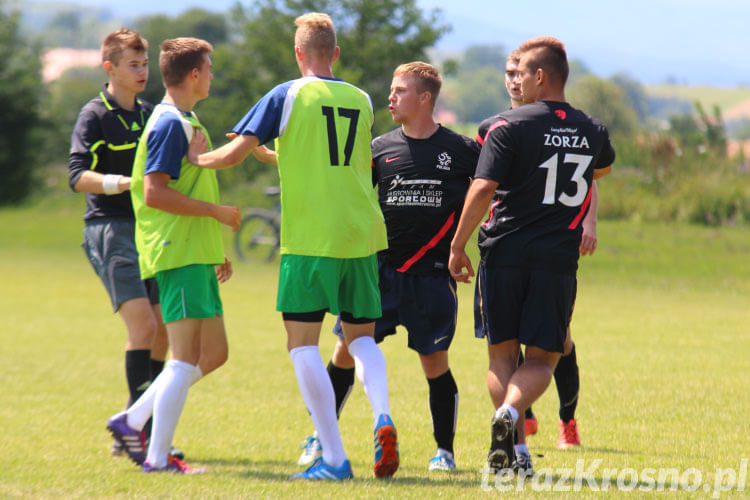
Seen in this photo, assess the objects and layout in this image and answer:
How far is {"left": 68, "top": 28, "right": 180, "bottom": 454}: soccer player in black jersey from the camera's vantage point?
559 centimetres

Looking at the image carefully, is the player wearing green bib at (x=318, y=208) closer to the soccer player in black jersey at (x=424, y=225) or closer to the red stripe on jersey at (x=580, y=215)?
the soccer player in black jersey at (x=424, y=225)

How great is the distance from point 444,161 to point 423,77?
1.60 feet

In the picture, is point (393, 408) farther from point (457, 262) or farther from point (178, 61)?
point (178, 61)

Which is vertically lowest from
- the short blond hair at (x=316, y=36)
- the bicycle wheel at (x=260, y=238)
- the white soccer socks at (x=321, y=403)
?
the bicycle wheel at (x=260, y=238)

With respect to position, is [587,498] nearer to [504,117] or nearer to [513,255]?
[513,255]

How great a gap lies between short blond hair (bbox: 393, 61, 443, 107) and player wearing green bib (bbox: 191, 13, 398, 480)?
0.64 m

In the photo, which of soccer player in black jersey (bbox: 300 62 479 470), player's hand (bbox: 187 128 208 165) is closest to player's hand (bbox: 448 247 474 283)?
soccer player in black jersey (bbox: 300 62 479 470)

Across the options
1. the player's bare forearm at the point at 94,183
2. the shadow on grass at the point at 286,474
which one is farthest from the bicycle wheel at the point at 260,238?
the shadow on grass at the point at 286,474

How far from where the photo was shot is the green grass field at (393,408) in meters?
4.60

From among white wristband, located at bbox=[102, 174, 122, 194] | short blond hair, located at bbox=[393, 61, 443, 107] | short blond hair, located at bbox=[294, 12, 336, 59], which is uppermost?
short blond hair, located at bbox=[294, 12, 336, 59]

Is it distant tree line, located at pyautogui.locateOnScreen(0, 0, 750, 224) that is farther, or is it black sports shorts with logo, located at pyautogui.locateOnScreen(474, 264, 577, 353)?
distant tree line, located at pyautogui.locateOnScreen(0, 0, 750, 224)

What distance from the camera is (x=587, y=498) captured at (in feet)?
13.9

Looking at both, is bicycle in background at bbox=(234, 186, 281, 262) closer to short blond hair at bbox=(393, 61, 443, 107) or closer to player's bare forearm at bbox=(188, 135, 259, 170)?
short blond hair at bbox=(393, 61, 443, 107)

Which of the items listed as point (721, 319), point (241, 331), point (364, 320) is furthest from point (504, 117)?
point (721, 319)
